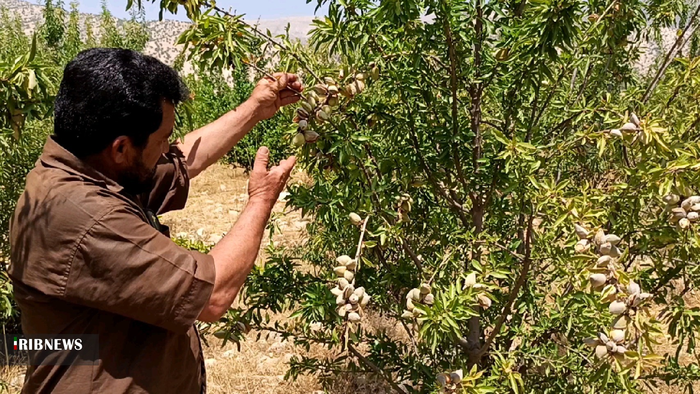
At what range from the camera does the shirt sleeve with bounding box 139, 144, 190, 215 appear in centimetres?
214

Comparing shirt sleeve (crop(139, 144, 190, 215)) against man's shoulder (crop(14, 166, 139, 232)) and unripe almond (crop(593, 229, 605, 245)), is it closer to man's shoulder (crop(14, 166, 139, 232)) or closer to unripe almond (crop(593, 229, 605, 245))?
man's shoulder (crop(14, 166, 139, 232))

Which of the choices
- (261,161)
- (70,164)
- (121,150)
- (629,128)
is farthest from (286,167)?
(629,128)

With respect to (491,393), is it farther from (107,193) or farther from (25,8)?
(25,8)

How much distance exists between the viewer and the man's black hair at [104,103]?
1591mm

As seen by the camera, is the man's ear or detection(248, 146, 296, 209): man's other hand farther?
detection(248, 146, 296, 209): man's other hand

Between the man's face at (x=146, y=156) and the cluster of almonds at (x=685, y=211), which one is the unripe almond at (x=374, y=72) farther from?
the cluster of almonds at (x=685, y=211)

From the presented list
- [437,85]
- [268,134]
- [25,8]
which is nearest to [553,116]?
[437,85]

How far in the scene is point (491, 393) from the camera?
69.7 inches

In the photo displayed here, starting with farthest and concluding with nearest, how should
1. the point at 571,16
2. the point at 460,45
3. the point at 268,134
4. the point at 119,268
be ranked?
the point at 268,134, the point at 460,45, the point at 571,16, the point at 119,268

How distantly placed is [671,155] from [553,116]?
576mm

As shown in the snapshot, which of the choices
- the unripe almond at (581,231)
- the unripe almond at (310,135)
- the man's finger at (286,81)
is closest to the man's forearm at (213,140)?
the man's finger at (286,81)

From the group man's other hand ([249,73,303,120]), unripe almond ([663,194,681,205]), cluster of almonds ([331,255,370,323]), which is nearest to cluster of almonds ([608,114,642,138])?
unripe almond ([663,194,681,205])

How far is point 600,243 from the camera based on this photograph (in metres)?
1.45

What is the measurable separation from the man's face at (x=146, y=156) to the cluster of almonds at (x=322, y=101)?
1.20 ft
